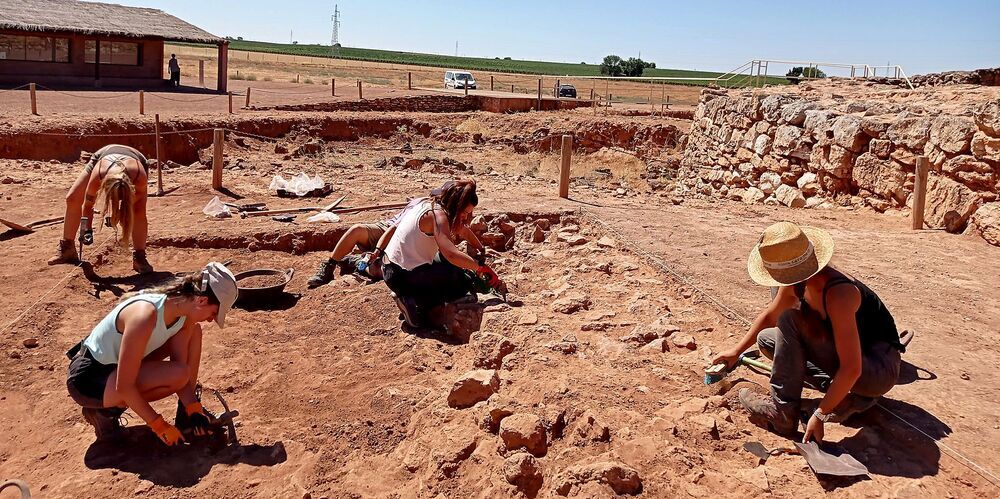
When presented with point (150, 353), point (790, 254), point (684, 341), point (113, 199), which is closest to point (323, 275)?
point (113, 199)

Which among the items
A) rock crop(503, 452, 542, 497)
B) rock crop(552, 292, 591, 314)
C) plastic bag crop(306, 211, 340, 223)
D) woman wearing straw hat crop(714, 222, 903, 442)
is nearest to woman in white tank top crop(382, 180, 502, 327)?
rock crop(552, 292, 591, 314)

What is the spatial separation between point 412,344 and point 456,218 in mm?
1013

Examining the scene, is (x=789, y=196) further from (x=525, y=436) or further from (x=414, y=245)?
(x=525, y=436)

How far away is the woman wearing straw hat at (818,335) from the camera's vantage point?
345 centimetres

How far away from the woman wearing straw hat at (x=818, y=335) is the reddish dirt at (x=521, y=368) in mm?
172

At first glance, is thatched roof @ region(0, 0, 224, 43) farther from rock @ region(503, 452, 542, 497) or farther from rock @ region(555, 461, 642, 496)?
rock @ region(555, 461, 642, 496)

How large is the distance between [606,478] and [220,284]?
212 centimetres

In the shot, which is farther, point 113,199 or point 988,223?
point 988,223

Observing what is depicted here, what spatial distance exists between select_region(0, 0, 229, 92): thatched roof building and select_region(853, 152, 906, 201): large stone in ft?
72.2

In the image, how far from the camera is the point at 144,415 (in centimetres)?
395

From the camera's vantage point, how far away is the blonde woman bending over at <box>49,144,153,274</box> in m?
6.15

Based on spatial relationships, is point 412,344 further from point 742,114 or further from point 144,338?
point 742,114

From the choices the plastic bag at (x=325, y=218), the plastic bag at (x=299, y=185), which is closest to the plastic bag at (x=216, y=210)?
the plastic bag at (x=325, y=218)

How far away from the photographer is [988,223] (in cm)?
796
